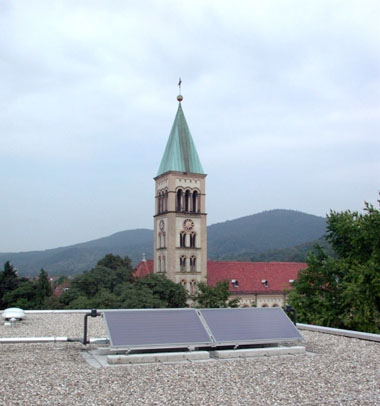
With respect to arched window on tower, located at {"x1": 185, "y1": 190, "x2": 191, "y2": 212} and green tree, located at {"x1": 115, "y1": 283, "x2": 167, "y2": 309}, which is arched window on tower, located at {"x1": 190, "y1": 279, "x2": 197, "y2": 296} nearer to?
arched window on tower, located at {"x1": 185, "y1": 190, "x2": 191, "y2": 212}

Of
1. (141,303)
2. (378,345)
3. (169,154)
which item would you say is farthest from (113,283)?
(378,345)

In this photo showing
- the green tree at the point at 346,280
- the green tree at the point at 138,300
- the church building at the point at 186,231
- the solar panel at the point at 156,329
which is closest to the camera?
the solar panel at the point at 156,329

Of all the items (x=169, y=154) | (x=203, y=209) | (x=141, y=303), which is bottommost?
(x=141, y=303)

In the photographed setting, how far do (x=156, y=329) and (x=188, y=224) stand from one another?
175 ft

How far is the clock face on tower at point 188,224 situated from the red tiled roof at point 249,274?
231 inches

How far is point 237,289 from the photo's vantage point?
65.8 metres

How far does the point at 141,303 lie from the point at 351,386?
108ft

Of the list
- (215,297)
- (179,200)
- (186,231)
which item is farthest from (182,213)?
(215,297)

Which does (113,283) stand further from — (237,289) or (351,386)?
(351,386)

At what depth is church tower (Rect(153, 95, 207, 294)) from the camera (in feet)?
209

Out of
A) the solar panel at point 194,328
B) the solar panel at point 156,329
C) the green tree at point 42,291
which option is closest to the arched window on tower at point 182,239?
the green tree at point 42,291

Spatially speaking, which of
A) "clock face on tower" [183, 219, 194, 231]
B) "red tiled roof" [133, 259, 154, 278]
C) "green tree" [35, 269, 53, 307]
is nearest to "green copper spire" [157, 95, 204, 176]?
"clock face on tower" [183, 219, 194, 231]

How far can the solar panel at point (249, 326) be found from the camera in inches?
482

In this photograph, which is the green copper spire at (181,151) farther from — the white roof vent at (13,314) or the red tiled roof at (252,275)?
the white roof vent at (13,314)
